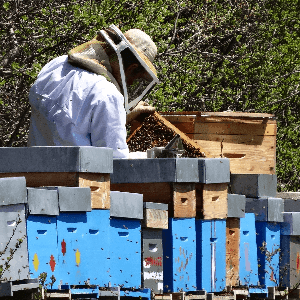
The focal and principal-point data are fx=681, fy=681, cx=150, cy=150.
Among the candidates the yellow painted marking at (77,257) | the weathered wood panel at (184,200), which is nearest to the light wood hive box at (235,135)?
the weathered wood panel at (184,200)

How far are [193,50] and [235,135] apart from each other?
4129 millimetres

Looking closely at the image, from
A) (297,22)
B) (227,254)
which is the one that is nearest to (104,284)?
(227,254)

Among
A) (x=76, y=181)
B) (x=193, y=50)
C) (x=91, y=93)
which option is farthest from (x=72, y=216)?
(x=193, y=50)

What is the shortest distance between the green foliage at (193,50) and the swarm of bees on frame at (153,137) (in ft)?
7.73

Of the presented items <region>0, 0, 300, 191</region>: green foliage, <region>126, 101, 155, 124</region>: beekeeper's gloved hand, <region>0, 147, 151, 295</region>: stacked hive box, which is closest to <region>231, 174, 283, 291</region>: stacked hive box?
<region>126, 101, 155, 124</region>: beekeeper's gloved hand

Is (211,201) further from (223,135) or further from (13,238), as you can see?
(223,135)

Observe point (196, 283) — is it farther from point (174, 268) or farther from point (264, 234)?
point (264, 234)

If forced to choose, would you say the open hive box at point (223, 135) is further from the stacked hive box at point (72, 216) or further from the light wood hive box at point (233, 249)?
the stacked hive box at point (72, 216)

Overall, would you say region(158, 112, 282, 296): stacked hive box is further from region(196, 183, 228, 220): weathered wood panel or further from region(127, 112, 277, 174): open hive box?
region(196, 183, 228, 220): weathered wood panel

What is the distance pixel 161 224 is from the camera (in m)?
3.78

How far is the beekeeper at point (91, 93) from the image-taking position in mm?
4109

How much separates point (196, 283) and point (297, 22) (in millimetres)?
8499

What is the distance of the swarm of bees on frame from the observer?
494 cm

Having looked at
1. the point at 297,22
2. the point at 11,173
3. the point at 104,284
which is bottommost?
the point at 104,284
